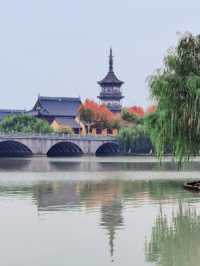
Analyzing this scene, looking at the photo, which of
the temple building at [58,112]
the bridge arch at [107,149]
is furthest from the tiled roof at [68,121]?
the bridge arch at [107,149]

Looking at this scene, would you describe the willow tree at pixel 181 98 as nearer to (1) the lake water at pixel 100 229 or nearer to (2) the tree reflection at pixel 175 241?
(1) the lake water at pixel 100 229

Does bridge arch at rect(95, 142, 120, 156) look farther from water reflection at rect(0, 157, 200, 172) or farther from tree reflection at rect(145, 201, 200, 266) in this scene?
tree reflection at rect(145, 201, 200, 266)

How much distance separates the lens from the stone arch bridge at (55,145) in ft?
387

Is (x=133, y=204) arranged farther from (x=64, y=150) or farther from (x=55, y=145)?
(x=64, y=150)

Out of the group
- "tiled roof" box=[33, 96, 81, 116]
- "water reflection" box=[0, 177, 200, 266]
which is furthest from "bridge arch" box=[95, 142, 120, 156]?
"water reflection" box=[0, 177, 200, 266]

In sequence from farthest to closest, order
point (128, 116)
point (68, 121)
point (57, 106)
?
1. point (57, 106)
2. point (68, 121)
3. point (128, 116)

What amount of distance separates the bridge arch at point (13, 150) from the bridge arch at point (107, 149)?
1335 centimetres

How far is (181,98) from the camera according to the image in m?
32.0

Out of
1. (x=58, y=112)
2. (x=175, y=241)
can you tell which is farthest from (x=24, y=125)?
(x=175, y=241)

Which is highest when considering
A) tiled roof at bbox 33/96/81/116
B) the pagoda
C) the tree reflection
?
the pagoda

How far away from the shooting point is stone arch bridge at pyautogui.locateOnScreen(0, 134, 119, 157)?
118 m

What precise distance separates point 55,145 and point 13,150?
764 centimetres

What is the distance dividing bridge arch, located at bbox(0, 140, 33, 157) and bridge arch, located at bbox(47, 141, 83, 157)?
4.51m

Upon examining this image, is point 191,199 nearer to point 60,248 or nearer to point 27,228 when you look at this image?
point 27,228
